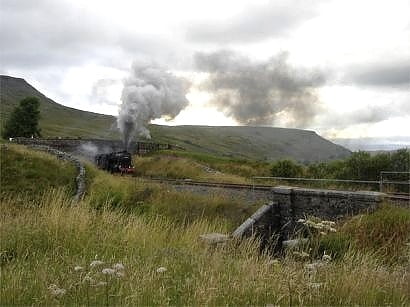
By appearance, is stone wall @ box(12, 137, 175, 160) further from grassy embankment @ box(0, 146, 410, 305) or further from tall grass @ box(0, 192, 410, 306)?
tall grass @ box(0, 192, 410, 306)

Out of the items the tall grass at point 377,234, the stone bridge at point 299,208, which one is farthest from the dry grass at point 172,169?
the tall grass at point 377,234

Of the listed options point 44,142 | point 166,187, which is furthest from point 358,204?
point 44,142

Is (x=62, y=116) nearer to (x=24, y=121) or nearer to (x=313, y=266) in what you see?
(x=24, y=121)

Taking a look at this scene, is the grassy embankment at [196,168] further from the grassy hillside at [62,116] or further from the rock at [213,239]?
the grassy hillside at [62,116]

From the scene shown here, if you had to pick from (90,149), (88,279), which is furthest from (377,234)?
(90,149)

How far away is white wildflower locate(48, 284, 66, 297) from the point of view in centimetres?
401

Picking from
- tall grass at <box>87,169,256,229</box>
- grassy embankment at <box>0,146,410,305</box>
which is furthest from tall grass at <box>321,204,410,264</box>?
tall grass at <box>87,169,256,229</box>

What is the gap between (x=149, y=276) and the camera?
4.65 metres

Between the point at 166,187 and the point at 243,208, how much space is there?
5295 mm

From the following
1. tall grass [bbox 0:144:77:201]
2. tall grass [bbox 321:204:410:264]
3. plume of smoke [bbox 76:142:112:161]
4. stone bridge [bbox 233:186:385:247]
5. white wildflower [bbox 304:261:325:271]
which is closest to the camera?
white wildflower [bbox 304:261:325:271]

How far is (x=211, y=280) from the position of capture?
14.6 feet

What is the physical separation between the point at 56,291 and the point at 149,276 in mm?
997

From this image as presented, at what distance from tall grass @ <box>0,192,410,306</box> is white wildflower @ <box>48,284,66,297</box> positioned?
17mm

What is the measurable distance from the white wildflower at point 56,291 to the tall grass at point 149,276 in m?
0.02
